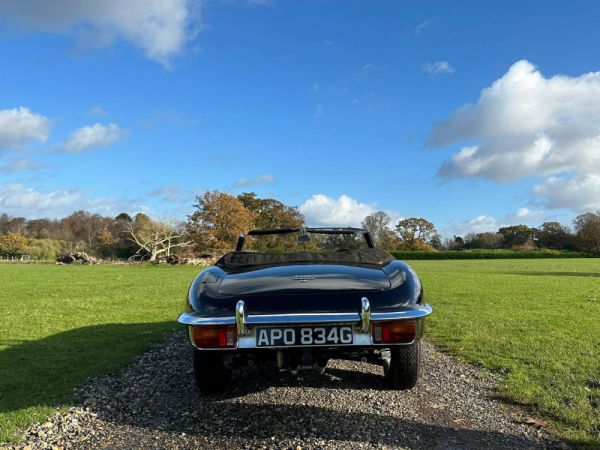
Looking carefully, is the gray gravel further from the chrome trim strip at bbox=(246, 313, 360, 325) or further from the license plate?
the chrome trim strip at bbox=(246, 313, 360, 325)

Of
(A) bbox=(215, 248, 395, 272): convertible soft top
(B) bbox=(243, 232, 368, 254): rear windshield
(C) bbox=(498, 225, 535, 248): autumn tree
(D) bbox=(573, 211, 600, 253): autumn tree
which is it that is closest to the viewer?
(A) bbox=(215, 248, 395, 272): convertible soft top

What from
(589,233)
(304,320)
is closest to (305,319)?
(304,320)

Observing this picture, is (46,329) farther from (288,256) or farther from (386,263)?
(386,263)

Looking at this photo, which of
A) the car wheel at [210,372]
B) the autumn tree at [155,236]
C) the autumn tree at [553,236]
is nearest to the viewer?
the car wheel at [210,372]

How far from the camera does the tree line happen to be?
2142 inches

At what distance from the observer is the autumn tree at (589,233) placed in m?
77.7

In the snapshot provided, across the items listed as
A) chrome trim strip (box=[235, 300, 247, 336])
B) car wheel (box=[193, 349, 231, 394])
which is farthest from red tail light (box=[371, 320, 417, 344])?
car wheel (box=[193, 349, 231, 394])

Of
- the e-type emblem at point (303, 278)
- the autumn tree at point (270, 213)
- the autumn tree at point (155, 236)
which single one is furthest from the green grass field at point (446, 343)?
the autumn tree at point (270, 213)

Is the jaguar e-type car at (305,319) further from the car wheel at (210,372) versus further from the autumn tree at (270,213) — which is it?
the autumn tree at (270,213)

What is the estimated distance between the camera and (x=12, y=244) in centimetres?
7275

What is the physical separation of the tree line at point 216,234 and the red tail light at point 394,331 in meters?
2.13

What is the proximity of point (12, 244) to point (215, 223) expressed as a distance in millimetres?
40302

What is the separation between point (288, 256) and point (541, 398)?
2.71 meters

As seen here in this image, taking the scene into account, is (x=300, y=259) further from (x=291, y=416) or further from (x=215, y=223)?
(x=215, y=223)
